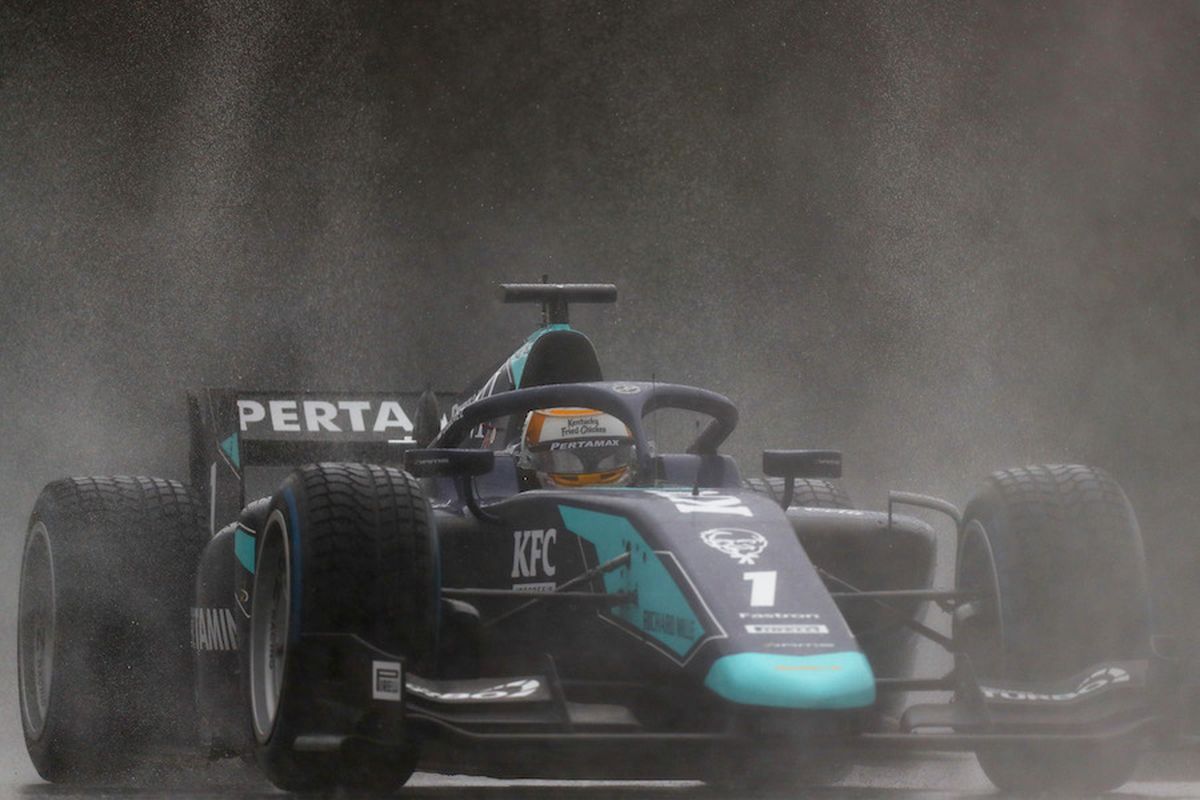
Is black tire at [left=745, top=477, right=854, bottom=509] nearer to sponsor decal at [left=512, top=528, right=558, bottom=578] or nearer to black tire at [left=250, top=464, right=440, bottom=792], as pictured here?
sponsor decal at [left=512, top=528, right=558, bottom=578]

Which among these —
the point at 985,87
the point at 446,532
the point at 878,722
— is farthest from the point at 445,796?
the point at 985,87

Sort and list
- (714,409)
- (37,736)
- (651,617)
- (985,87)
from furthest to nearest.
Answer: (985,87), (37,736), (714,409), (651,617)

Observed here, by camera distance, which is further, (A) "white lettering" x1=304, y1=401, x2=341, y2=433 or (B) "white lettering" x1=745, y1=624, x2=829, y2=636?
(A) "white lettering" x1=304, y1=401, x2=341, y2=433

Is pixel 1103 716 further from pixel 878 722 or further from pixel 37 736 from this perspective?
pixel 37 736

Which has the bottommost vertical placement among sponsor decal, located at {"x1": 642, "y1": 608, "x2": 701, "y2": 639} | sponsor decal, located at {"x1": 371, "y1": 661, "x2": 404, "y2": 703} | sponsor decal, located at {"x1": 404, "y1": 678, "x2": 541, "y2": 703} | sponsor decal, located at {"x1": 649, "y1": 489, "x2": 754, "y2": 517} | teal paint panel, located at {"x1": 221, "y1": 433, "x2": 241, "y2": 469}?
sponsor decal, located at {"x1": 404, "y1": 678, "x2": 541, "y2": 703}

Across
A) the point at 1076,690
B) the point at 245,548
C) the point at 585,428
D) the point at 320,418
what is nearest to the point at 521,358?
the point at 585,428

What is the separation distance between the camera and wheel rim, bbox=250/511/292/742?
554cm

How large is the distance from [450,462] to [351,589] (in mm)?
656

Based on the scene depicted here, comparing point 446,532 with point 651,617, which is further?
point 446,532

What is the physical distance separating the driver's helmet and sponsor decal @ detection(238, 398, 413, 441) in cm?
176

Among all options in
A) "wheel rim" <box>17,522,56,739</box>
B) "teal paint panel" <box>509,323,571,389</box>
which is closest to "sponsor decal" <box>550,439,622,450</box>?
"teal paint panel" <box>509,323,571,389</box>

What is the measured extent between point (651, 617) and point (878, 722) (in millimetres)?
706

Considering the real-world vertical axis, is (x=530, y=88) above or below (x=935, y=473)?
above

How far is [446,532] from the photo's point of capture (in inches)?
235
